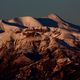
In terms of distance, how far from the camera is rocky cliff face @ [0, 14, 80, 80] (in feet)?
191

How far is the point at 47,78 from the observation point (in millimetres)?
58281

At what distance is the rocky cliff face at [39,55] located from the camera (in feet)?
191

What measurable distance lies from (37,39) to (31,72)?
210 inches

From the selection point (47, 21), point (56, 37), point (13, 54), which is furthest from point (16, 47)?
point (47, 21)

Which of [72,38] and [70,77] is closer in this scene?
[70,77]

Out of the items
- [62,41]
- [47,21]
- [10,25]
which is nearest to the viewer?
[62,41]

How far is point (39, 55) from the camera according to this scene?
59.6 meters

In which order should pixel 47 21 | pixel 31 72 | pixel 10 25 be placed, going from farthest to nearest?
pixel 47 21 → pixel 10 25 → pixel 31 72

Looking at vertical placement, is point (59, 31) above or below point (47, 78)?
above

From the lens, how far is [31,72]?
5806 centimetres

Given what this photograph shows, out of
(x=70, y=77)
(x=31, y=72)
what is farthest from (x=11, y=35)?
(x=70, y=77)

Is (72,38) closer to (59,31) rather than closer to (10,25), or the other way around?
(59,31)

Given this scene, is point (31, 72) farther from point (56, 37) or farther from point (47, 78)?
point (56, 37)

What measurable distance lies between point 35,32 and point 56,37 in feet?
11.9
